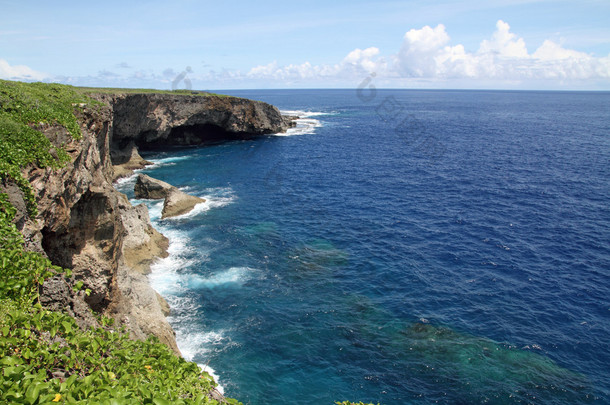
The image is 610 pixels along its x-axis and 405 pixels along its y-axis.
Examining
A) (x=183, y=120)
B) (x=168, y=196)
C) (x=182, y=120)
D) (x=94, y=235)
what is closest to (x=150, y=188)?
(x=168, y=196)

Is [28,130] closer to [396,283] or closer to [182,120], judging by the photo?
A: [396,283]

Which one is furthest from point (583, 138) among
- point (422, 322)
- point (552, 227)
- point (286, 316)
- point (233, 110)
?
point (286, 316)

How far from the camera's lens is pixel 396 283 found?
37.1 meters

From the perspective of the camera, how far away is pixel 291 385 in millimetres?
25359

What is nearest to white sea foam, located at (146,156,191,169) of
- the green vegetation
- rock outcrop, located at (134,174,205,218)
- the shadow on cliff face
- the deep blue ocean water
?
the deep blue ocean water

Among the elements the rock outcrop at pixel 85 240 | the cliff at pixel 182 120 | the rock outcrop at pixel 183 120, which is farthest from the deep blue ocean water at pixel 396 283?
the rock outcrop at pixel 183 120

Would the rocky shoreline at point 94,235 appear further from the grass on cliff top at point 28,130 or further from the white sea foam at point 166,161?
the white sea foam at point 166,161

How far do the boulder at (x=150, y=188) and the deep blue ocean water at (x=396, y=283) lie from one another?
235 cm

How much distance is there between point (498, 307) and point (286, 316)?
716 inches

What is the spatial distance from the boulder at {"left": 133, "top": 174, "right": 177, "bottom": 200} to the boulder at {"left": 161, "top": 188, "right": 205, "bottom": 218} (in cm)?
385

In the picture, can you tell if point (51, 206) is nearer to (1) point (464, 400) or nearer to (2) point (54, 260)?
(2) point (54, 260)

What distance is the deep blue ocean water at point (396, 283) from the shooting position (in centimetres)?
2606

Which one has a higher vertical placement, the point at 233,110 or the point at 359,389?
the point at 233,110

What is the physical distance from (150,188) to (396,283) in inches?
1565
